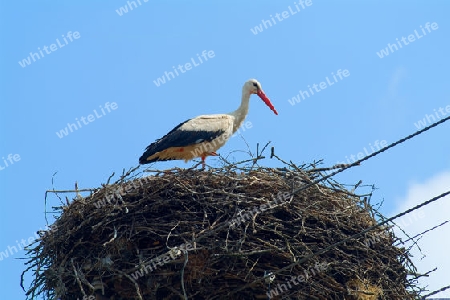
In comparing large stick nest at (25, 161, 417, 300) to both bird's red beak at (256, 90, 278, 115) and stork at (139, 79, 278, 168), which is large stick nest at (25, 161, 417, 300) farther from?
bird's red beak at (256, 90, 278, 115)

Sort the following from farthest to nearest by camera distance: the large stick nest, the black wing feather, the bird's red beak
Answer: the bird's red beak
the black wing feather
the large stick nest

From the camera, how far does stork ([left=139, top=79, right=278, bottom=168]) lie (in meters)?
9.27

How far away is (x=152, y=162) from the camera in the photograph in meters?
9.41

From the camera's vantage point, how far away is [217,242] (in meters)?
6.73

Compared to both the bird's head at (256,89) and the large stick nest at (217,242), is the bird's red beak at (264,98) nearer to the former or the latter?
the bird's head at (256,89)

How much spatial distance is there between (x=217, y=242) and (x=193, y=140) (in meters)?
2.71

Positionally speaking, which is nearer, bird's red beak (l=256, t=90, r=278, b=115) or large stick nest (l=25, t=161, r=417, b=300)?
large stick nest (l=25, t=161, r=417, b=300)

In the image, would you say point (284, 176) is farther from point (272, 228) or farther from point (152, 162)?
point (152, 162)

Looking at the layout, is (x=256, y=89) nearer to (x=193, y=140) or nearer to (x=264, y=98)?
(x=264, y=98)

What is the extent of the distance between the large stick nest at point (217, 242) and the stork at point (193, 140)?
5.88 feet

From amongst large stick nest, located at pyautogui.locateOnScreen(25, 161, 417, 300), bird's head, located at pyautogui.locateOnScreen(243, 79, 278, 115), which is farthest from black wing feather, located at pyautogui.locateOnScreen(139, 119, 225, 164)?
large stick nest, located at pyautogui.locateOnScreen(25, 161, 417, 300)

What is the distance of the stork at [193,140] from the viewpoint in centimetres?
927

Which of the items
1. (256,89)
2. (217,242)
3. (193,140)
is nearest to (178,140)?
(193,140)

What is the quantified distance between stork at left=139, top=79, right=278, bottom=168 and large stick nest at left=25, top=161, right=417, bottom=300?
1791 millimetres
